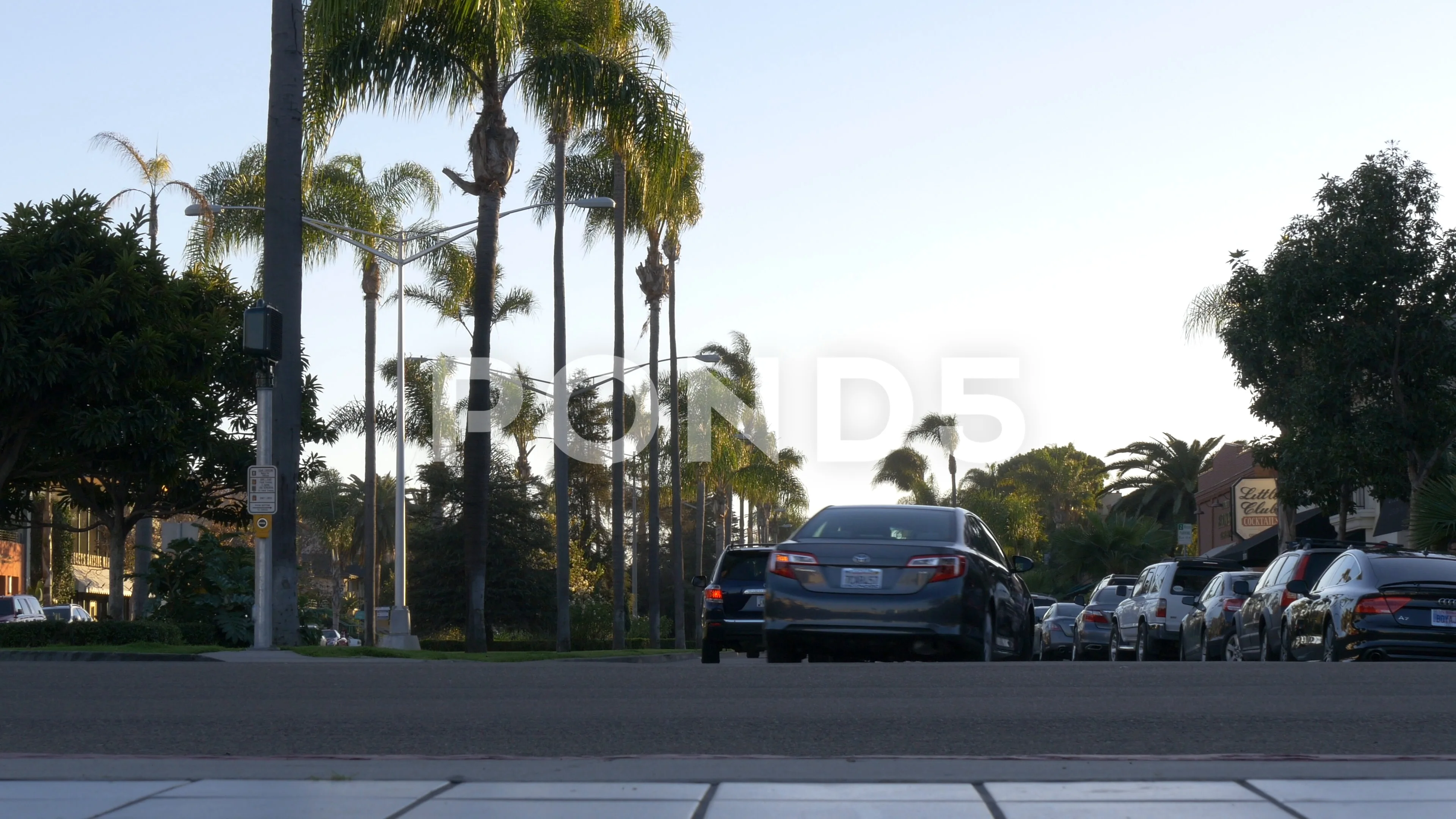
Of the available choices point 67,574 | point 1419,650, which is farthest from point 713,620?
point 67,574

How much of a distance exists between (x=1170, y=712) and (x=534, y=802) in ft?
13.9

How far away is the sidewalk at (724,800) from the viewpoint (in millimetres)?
5289

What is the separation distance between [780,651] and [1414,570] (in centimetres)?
642

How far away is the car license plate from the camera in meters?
13.7

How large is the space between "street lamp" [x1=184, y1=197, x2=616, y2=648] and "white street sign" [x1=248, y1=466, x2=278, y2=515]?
13907 mm

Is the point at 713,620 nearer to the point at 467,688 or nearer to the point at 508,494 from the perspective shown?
the point at 467,688

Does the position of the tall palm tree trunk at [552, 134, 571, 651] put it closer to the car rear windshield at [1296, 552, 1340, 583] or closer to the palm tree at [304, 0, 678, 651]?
the palm tree at [304, 0, 678, 651]


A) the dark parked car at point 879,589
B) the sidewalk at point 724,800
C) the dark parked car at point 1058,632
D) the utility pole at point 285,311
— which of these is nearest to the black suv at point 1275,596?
the dark parked car at point 879,589

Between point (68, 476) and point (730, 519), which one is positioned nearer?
point (68, 476)

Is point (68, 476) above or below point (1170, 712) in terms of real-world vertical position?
above

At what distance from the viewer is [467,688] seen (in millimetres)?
10633

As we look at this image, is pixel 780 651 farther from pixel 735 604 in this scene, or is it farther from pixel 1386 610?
pixel 735 604

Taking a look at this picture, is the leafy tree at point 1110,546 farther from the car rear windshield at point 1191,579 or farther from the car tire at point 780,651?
the car tire at point 780,651

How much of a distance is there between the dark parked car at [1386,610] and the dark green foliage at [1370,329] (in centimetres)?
1024
